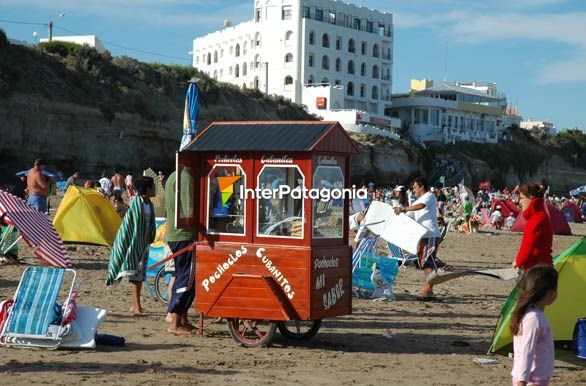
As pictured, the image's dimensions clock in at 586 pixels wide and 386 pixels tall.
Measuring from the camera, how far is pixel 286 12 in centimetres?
9362

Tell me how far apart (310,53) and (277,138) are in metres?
85.6

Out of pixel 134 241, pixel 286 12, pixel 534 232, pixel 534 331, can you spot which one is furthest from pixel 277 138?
pixel 286 12

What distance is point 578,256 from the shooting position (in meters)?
9.29

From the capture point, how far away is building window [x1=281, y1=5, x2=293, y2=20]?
93.2 metres

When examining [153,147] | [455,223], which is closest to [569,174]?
[153,147]

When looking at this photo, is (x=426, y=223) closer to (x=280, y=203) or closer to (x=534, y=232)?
(x=534, y=232)

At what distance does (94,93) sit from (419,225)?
41377 mm

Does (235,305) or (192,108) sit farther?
(192,108)

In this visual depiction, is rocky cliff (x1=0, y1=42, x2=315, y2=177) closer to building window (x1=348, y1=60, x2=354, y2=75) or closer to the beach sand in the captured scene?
the beach sand

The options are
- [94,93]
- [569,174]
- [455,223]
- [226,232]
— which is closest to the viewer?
[226,232]

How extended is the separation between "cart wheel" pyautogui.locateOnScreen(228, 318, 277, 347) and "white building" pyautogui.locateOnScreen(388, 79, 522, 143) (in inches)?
3444

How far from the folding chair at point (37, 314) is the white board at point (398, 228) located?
558 centimetres

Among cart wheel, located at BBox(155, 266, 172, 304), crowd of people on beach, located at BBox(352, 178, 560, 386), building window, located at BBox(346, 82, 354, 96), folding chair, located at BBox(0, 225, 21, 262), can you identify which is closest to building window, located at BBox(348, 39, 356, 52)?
building window, located at BBox(346, 82, 354, 96)

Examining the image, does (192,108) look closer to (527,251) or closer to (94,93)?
(527,251)
